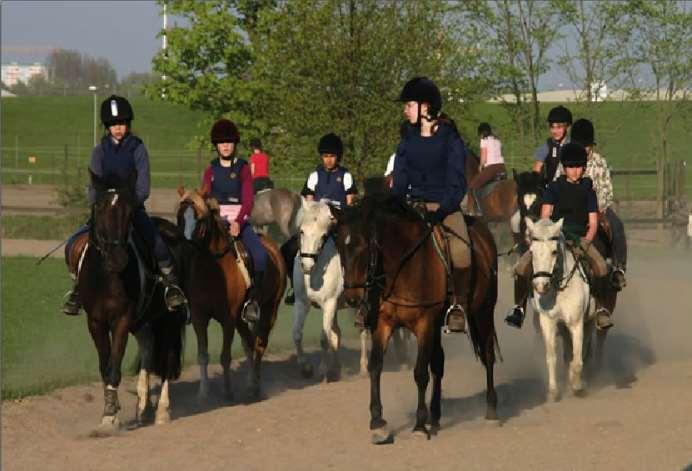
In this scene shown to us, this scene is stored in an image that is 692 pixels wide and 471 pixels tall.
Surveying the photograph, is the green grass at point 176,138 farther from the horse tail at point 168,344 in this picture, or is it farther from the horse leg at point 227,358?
the horse tail at point 168,344

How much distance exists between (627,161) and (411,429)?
44.3 meters

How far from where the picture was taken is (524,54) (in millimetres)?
36969

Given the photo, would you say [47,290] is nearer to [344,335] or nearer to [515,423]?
[344,335]

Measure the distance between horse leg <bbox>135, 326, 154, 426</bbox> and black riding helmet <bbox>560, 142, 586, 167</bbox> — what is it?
15.5 feet

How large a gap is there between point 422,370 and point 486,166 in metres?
13.4

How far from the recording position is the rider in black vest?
672 inches

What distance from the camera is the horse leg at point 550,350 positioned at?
15.1 m

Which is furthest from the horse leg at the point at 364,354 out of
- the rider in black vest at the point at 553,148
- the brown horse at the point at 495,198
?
the brown horse at the point at 495,198

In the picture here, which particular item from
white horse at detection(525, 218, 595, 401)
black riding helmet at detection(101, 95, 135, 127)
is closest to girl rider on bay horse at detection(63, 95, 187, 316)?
black riding helmet at detection(101, 95, 135, 127)

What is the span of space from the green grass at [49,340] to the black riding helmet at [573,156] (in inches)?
194

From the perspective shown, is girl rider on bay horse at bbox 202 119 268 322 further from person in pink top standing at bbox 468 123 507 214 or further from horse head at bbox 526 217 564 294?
person in pink top standing at bbox 468 123 507 214

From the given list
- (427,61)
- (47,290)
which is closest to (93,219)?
(47,290)

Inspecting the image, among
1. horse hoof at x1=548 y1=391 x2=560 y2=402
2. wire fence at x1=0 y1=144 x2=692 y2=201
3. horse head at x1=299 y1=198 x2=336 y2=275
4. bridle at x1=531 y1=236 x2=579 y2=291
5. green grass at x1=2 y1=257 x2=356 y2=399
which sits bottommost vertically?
green grass at x1=2 y1=257 x2=356 y2=399

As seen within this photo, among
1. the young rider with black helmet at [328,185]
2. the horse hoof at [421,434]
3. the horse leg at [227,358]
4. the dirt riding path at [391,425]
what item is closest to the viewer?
the dirt riding path at [391,425]
